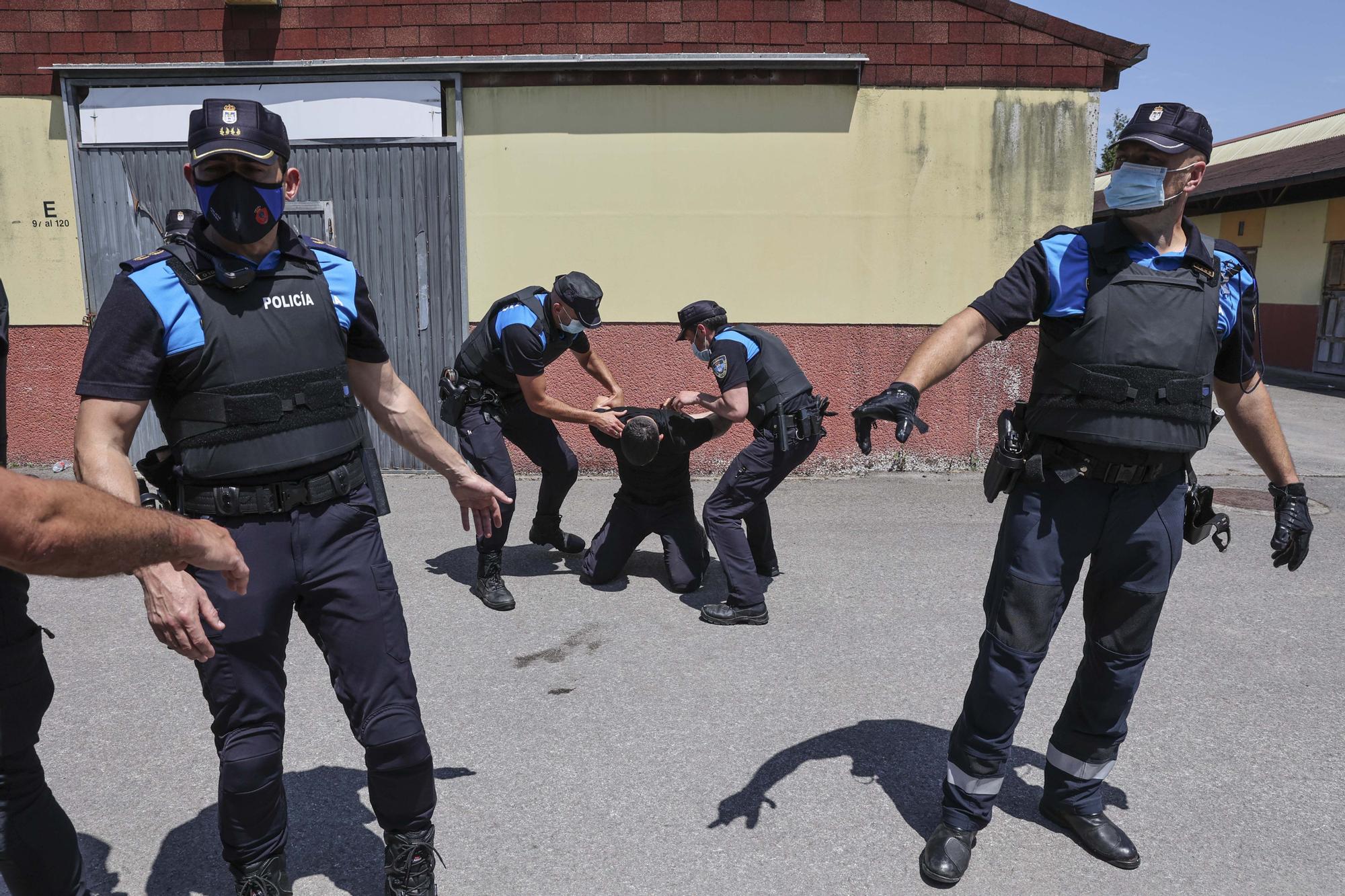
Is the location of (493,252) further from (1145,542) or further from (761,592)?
(1145,542)

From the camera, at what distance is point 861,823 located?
3297 millimetres

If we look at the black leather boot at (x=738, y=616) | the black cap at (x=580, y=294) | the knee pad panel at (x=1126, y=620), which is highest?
the black cap at (x=580, y=294)

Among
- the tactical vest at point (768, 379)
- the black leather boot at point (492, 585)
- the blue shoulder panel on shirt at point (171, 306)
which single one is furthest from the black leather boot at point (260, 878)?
the tactical vest at point (768, 379)

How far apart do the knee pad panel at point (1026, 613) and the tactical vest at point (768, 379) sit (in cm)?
254

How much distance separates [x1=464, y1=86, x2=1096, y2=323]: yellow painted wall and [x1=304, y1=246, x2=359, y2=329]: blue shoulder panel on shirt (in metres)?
5.77

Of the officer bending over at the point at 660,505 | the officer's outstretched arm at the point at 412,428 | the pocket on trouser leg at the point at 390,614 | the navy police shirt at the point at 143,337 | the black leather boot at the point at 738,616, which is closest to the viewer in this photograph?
the navy police shirt at the point at 143,337

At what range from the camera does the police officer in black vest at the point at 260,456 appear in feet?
8.12

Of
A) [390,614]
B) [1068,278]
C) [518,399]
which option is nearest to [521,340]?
[518,399]

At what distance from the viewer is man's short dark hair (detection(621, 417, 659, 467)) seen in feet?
18.5

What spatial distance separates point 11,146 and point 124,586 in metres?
5.02

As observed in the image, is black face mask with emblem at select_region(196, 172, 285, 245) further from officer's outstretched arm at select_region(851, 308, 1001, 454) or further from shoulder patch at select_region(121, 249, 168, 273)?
officer's outstretched arm at select_region(851, 308, 1001, 454)

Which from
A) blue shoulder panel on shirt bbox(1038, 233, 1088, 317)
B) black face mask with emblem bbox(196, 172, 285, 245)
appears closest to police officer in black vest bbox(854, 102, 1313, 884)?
blue shoulder panel on shirt bbox(1038, 233, 1088, 317)

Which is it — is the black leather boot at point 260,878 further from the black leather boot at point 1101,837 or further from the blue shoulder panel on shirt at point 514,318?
the blue shoulder panel on shirt at point 514,318

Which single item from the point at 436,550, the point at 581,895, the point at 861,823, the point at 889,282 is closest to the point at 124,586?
the point at 436,550
